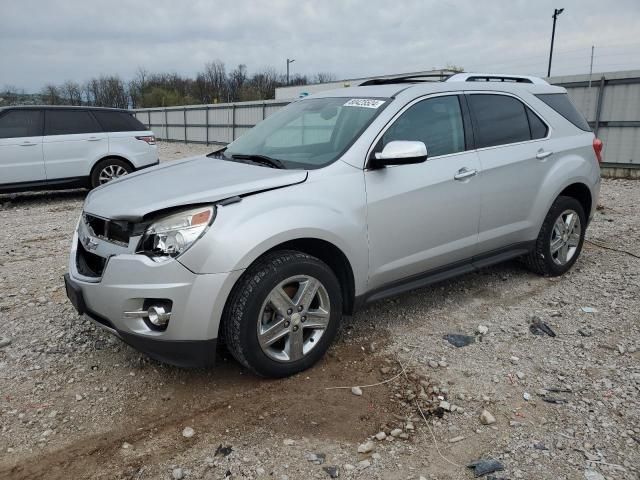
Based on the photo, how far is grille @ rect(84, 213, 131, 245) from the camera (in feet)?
9.61

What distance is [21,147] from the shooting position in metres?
8.90

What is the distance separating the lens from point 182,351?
285cm

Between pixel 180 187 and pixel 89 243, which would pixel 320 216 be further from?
pixel 89 243

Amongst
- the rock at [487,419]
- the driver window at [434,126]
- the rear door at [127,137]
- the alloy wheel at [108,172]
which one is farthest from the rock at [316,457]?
the rear door at [127,137]

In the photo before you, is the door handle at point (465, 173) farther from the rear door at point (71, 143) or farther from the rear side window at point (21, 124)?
the rear side window at point (21, 124)

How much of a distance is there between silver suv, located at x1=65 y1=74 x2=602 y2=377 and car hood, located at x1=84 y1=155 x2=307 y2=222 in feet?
0.04

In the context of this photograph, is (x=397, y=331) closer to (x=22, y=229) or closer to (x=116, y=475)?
(x=116, y=475)

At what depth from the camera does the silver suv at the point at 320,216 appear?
282 cm

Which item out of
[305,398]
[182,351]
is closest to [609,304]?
[305,398]

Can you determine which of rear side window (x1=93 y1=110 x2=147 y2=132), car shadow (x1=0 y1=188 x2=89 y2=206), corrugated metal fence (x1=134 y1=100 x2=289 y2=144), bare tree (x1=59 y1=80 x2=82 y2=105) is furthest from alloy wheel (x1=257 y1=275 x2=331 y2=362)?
bare tree (x1=59 y1=80 x2=82 y2=105)

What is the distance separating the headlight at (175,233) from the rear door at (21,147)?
744cm

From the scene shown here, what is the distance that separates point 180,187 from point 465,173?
208 centimetres

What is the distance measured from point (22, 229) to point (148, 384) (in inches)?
209

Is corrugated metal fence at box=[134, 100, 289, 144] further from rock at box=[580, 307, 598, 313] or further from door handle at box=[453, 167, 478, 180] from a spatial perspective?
rock at box=[580, 307, 598, 313]
